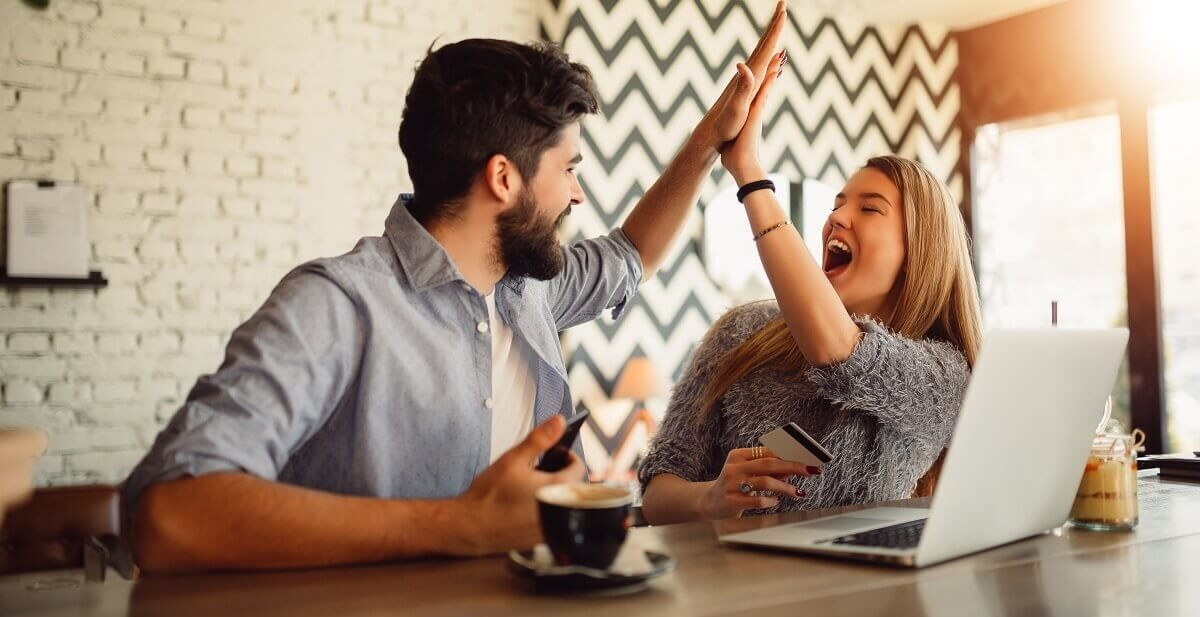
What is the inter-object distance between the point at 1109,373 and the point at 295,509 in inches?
38.9

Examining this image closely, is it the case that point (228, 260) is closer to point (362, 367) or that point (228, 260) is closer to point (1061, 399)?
point (362, 367)

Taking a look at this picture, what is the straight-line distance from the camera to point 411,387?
146 centimetres

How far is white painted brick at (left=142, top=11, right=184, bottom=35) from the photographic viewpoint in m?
3.77

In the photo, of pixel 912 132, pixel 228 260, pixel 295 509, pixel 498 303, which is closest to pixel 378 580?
pixel 295 509

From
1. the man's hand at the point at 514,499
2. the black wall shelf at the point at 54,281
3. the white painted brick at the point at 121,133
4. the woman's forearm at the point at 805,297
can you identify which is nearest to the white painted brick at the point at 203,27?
the white painted brick at the point at 121,133

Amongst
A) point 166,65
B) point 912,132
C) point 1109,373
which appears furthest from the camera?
point 912,132

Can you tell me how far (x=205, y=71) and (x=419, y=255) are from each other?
2.72 metres

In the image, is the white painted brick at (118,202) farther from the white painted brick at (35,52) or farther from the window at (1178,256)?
the window at (1178,256)

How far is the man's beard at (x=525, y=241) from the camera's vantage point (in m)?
1.69

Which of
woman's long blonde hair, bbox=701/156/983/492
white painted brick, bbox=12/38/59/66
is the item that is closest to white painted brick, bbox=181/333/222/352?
white painted brick, bbox=12/38/59/66

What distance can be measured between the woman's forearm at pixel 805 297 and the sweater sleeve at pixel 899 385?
0.11ft

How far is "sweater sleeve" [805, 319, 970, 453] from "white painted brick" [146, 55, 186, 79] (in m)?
2.85

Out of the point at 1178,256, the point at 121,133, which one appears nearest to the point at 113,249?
the point at 121,133

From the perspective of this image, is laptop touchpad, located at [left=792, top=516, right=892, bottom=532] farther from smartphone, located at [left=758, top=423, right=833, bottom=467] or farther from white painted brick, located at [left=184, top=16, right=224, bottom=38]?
white painted brick, located at [left=184, top=16, right=224, bottom=38]
